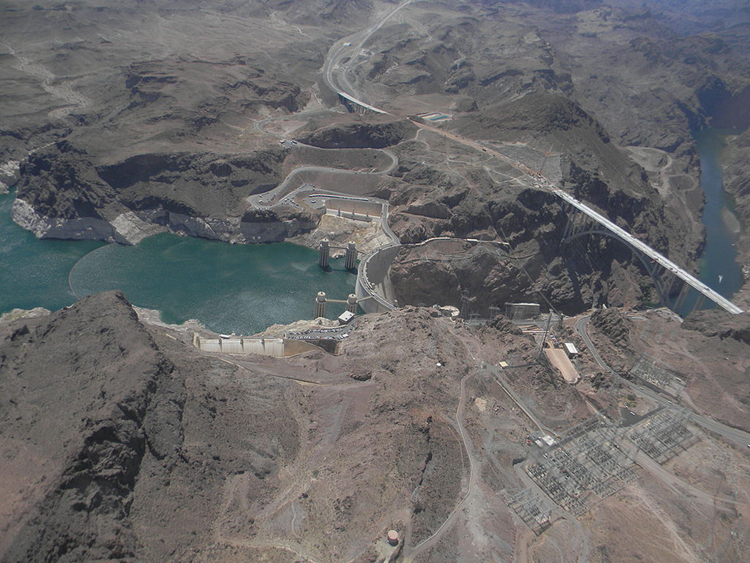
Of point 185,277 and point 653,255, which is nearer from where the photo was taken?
point 653,255

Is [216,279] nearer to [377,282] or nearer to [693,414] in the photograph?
[377,282]

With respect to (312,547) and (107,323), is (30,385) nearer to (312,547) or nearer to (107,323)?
(107,323)

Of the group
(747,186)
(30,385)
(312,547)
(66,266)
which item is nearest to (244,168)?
(66,266)

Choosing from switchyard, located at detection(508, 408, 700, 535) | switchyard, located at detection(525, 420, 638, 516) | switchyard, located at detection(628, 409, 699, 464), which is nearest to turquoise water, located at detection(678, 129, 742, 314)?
switchyard, located at detection(628, 409, 699, 464)

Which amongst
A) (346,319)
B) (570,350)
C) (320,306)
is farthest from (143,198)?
(570,350)

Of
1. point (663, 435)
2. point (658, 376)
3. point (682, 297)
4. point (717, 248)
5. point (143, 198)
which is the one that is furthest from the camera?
point (717, 248)

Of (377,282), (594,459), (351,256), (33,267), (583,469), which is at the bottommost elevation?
(33,267)
